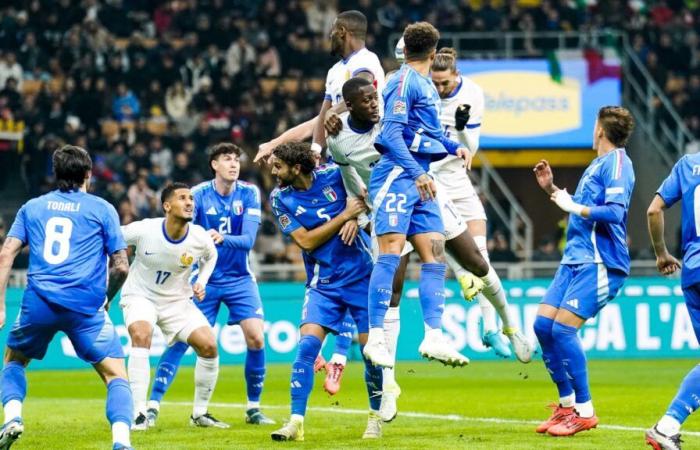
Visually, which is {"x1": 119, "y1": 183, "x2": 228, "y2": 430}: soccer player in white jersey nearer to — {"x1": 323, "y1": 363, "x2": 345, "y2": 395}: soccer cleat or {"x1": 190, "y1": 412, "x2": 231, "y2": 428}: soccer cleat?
{"x1": 190, "y1": 412, "x2": 231, "y2": 428}: soccer cleat

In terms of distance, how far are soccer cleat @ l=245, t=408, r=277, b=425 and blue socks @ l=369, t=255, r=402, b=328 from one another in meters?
2.45

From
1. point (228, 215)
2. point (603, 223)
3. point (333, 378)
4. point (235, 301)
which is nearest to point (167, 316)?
point (235, 301)

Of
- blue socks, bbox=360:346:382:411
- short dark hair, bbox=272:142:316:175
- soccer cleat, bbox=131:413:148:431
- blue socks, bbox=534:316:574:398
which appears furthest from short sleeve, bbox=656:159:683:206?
soccer cleat, bbox=131:413:148:431

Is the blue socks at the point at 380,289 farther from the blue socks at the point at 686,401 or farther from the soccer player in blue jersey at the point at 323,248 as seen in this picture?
the blue socks at the point at 686,401

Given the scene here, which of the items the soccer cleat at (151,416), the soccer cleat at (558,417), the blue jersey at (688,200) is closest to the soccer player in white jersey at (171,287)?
the soccer cleat at (151,416)

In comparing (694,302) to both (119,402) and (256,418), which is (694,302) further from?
(256,418)

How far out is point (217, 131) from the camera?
27016mm

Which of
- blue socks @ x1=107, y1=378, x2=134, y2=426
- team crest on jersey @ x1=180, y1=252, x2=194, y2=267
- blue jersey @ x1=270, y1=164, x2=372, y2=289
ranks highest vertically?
blue jersey @ x1=270, y1=164, x2=372, y2=289

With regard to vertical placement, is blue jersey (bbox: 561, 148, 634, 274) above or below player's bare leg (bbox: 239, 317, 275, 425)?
above

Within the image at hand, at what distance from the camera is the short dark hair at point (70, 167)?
973cm

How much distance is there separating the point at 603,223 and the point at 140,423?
14.7ft

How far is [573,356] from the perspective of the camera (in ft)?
36.4

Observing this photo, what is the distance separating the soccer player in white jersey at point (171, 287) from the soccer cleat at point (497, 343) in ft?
8.39

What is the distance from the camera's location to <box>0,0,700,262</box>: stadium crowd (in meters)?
25.4
